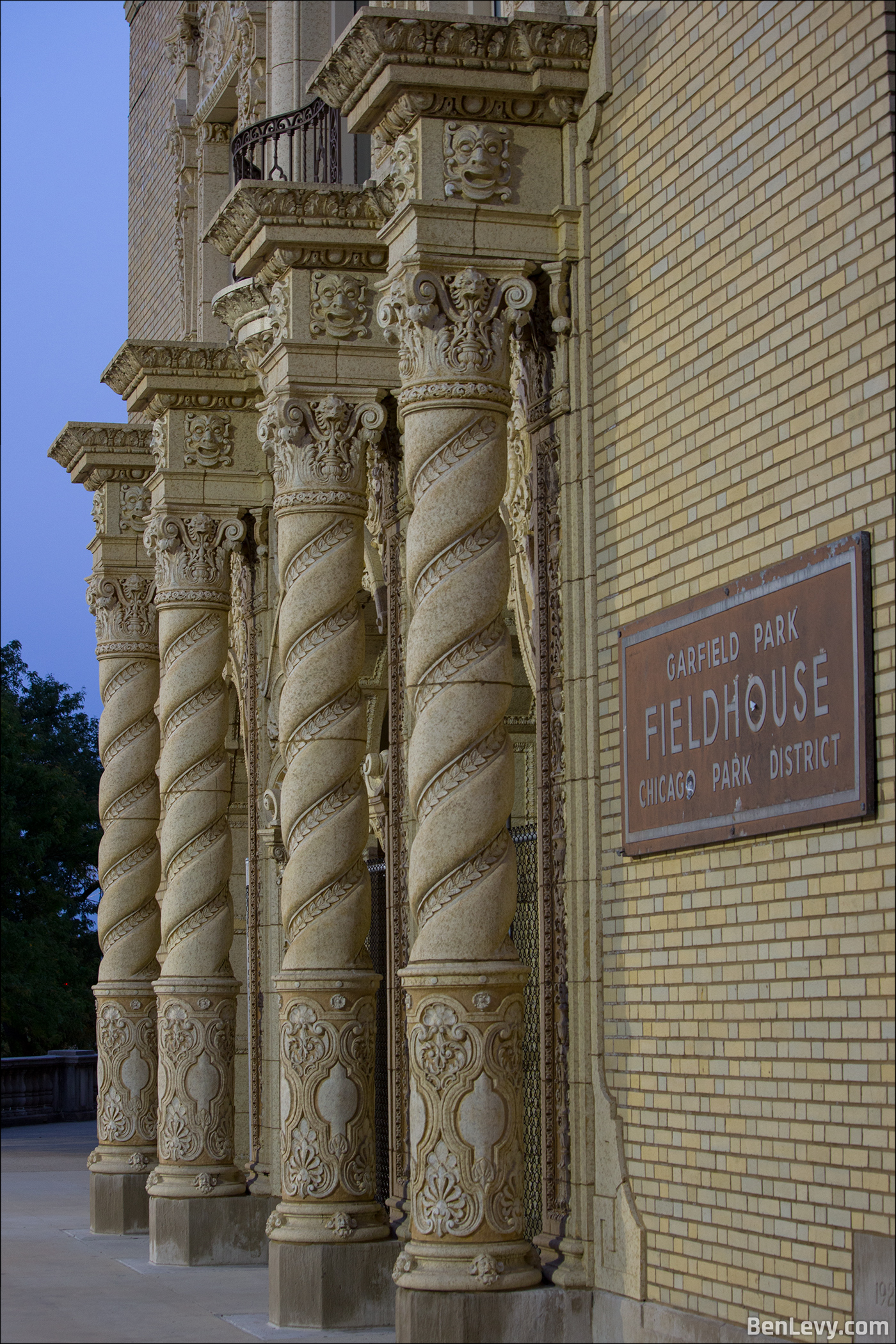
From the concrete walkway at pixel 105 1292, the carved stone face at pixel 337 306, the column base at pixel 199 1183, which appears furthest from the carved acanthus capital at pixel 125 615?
the carved stone face at pixel 337 306

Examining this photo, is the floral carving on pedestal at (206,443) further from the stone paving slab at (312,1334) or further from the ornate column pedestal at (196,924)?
the stone paving slab at (312,1334)

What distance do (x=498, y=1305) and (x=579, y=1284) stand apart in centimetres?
48

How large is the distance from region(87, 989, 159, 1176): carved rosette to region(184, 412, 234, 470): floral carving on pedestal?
16.2 ft

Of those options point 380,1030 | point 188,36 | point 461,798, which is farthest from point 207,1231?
point 188,36

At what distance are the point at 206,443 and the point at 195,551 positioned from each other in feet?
2.78

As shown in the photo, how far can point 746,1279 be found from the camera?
8602mm

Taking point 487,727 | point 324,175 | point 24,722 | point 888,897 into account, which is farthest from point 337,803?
point 24,722

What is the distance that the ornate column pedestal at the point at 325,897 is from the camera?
470 inches

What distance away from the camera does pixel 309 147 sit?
1436cm

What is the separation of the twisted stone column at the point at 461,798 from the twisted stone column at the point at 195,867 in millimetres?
5725

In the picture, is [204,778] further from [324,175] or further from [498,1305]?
[498,1305]

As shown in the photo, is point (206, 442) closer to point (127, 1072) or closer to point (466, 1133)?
point (127, 1072)

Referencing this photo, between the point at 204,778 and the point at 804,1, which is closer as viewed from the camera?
the point at 804,1

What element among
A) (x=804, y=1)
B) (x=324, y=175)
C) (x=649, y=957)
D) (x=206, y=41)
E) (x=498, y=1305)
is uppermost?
(x=206, y=41)
